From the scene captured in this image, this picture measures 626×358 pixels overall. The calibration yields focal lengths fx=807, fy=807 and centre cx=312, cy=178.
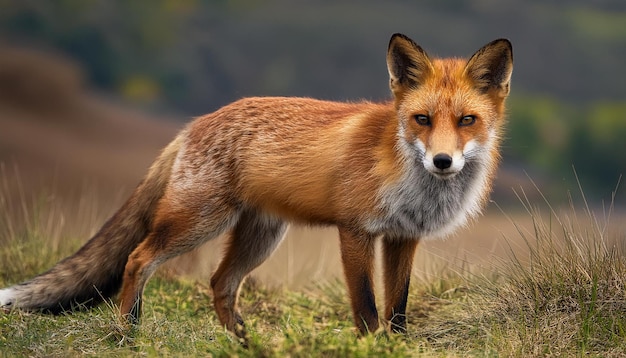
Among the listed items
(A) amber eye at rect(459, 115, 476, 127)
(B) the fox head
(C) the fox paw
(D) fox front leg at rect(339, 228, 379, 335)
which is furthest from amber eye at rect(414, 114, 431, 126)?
(C) the fox paw

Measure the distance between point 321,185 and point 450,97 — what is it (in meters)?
1.06

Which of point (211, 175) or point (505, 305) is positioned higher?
point (211, 175)

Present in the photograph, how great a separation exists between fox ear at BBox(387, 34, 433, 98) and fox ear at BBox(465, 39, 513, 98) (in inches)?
10.3

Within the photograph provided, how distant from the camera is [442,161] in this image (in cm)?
434

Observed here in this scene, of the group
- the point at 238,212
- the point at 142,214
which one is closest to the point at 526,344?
the point at 238,212

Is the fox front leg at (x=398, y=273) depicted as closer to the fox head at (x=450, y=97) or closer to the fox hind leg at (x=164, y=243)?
the fox head at (x=450, y=97)

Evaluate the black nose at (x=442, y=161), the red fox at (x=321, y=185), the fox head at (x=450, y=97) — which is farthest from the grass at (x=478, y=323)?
the black nose at (x=442, y=161)

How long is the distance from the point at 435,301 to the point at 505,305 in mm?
986

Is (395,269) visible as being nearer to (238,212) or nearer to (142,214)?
(238,212)

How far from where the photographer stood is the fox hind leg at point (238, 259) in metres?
5.83

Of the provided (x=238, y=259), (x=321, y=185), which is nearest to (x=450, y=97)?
(x=321, y=185)

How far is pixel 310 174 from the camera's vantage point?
527 cm

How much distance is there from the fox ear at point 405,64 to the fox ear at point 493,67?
0.86 feet

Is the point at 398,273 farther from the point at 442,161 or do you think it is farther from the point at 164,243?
the point at 164,243
